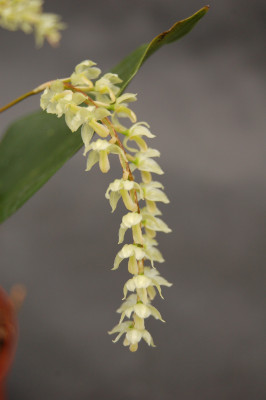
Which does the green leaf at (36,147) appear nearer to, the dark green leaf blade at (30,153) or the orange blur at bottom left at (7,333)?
the dark green leaf blade at (30,153)

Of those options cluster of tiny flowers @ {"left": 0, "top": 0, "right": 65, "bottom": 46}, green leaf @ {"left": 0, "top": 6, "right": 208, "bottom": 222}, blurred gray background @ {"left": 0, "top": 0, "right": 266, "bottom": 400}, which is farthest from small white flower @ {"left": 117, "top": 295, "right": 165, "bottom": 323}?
blurred gray background @ {"left": 0, "top": 0, "right": 266, "bottom": 400}

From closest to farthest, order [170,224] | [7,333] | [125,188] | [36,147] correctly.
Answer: [125,188] < [36,147] < [7,333] < [170,224]

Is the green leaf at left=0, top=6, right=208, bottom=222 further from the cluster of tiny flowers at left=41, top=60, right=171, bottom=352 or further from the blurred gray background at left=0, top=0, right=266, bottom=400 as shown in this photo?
the blurred gray background at left=0, top=0, right=266, bottom=400

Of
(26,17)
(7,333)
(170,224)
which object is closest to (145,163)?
(26,17)

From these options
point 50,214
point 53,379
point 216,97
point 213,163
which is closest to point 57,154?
point 53,379

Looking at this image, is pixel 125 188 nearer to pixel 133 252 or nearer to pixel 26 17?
pixel 133 252
